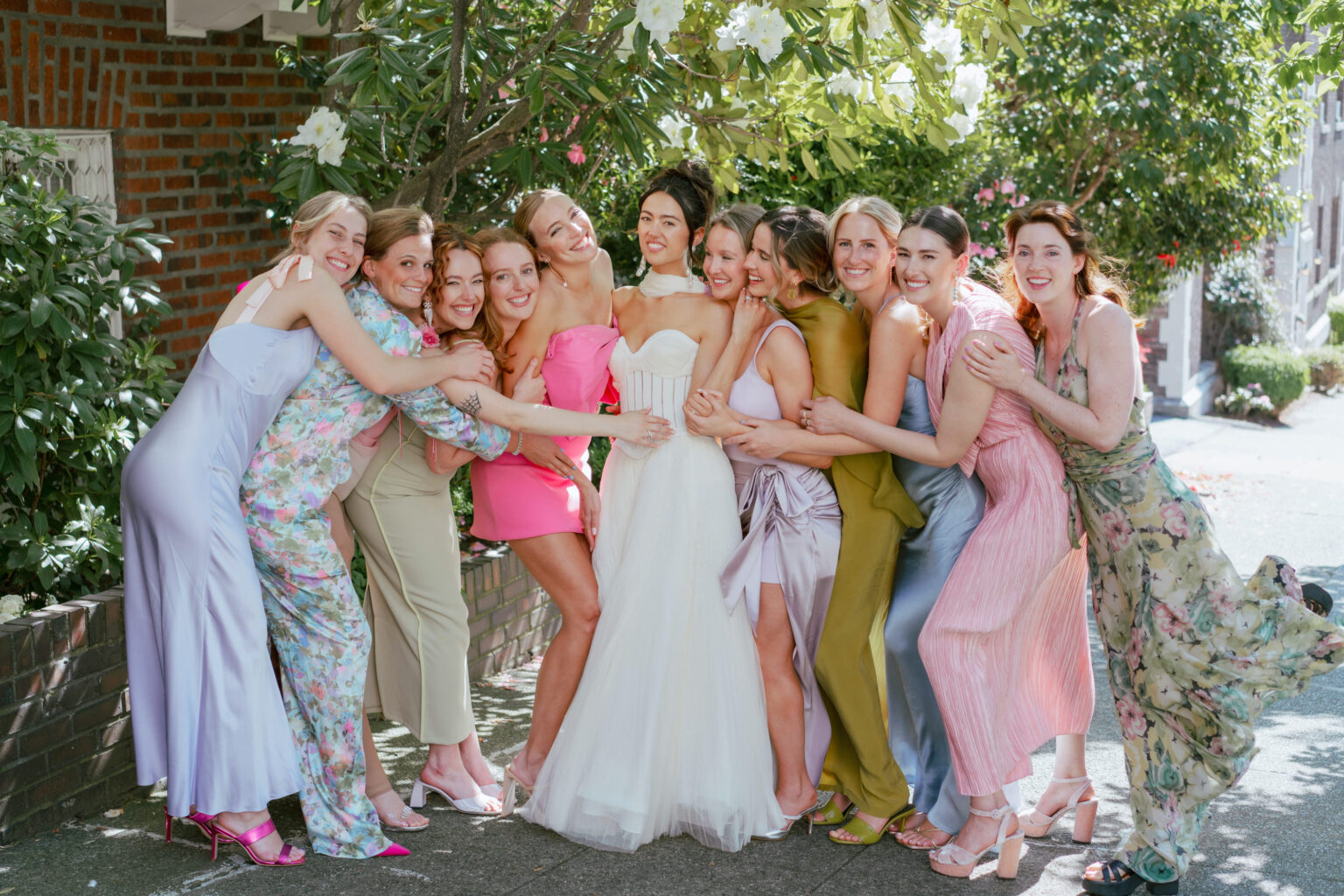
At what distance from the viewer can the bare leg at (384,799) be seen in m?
4.21

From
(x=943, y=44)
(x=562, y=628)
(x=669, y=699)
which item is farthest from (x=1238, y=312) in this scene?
(x=669, y=699)

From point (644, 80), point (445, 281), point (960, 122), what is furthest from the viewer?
point (960, 122)

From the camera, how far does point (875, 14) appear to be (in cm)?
433

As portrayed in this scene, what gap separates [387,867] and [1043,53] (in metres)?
7.72

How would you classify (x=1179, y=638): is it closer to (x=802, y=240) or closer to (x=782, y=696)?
(x=782, y=696)

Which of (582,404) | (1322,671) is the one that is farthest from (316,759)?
(1322,671)

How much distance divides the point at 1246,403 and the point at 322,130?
15.3 meters

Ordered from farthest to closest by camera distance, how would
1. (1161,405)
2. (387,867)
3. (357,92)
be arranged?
(1161,405) → (357,92) → (387,867)

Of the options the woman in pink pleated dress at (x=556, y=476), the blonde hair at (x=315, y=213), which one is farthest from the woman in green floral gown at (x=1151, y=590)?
the blonde hair at (x=315, y=213)

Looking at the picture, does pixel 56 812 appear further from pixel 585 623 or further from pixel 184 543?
pixel 585 623

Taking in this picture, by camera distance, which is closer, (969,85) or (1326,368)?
(969,85)

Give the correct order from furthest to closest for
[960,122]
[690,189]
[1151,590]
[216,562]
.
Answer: [960,122] → [690,189] → [1151,590] → [216,562]

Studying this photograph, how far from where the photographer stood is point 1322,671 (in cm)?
375

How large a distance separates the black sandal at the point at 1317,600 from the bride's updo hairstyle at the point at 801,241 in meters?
1.75
